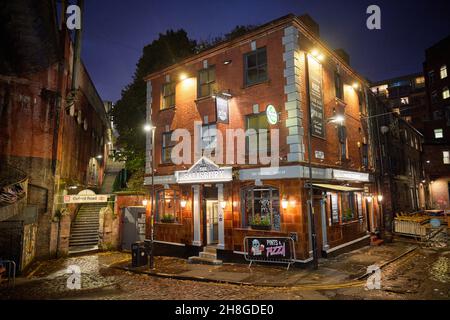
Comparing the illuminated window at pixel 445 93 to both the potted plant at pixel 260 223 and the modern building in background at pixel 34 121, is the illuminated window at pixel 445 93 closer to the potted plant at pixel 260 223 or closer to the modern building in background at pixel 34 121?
the potted plant at pixel 260 223

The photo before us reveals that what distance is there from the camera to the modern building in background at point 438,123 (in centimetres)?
3741

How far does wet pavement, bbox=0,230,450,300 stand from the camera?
932cm

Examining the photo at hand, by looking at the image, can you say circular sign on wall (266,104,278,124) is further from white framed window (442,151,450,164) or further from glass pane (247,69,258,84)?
white framed window (442,151,450,164)

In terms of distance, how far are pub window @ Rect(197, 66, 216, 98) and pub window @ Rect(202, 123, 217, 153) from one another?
6.41 ft

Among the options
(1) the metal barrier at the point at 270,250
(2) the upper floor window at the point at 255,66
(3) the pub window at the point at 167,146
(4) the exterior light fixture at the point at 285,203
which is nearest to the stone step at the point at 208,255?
(1) the metal barrier at the point at 270,250

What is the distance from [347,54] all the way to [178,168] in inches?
545

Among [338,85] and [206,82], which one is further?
[338,85]

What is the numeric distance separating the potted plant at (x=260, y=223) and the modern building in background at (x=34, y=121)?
11.0 meters

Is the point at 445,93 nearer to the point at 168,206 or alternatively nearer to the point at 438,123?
the point at 438,123

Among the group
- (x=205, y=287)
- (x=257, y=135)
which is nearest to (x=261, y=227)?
(x=205, y=287)

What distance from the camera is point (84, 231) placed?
69.7ft

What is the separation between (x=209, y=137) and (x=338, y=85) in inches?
336

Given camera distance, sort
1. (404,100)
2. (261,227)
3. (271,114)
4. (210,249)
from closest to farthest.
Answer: (271,114) < (261,227) < (210,249) < (404,100)
